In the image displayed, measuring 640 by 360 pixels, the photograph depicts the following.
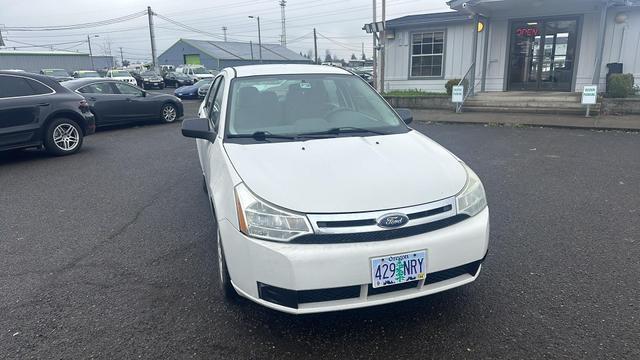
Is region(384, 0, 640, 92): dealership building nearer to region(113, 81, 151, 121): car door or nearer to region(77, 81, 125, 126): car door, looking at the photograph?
region(113, 81, 151, 121): car door

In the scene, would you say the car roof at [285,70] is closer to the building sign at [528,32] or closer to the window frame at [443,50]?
the building sign at [528,32]

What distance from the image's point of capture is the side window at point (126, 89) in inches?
452

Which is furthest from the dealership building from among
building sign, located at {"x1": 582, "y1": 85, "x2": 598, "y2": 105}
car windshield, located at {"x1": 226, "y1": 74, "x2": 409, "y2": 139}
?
car windshield, located at {"x1": 226, "y1": 74, "x2": 409, "y2": 139}

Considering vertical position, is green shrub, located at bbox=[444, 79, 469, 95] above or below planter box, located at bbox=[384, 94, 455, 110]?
above

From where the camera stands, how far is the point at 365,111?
12.7 feet

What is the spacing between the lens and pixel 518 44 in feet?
46.4

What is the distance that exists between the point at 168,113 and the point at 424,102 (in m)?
8.19

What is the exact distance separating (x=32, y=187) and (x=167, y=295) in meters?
4.15

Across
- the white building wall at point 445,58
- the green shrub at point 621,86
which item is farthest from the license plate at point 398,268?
the white building wall at point 445,58

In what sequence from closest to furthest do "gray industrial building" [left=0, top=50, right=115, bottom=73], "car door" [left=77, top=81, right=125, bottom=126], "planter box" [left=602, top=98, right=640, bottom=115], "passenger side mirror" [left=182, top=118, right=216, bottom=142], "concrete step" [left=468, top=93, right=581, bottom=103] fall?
"passenger side mirror" [left=182, top=118, right=216, bottom=142] → "car door" [left=77, top=81, right=125, bottom=126] → "planter box" [left=602, top=98, right=640, bottom=115] → "concrete step" [left=468, top=93, right=581, bottom=103] → "gray industrial building" [left=0, top=50, right=115, bottom=73]

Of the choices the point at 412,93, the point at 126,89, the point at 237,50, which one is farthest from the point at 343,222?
the point at 237,50

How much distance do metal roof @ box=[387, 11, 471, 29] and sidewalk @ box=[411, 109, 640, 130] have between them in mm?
3890

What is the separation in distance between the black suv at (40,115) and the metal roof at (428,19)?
11.5m

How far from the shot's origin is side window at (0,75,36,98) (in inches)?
282
